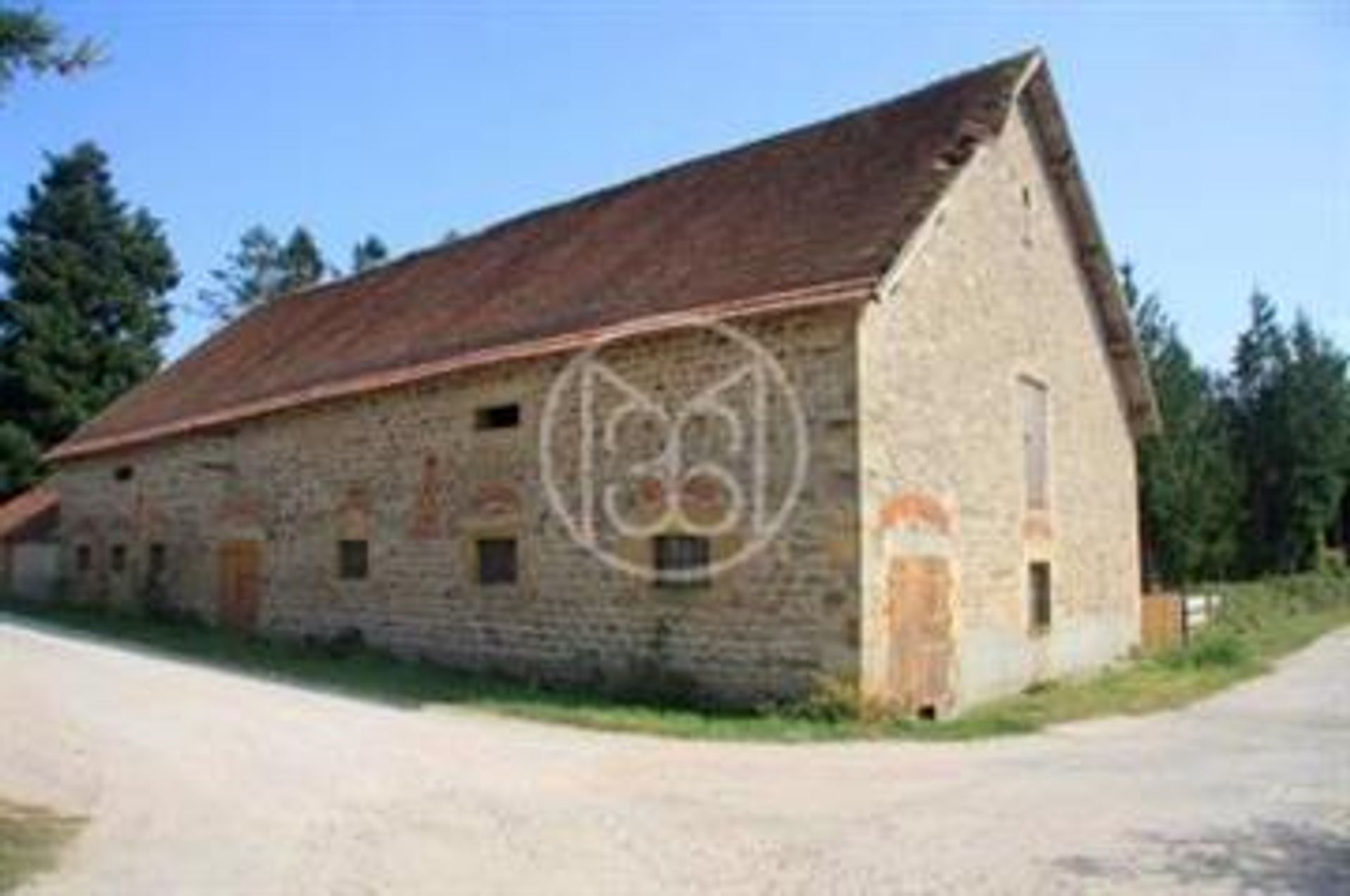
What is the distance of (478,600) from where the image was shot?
1728 cm

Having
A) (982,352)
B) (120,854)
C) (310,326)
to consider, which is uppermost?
(310,326)

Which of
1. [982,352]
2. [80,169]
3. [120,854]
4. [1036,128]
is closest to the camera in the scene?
[120,854]

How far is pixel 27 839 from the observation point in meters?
7.87

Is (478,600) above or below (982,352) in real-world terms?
below

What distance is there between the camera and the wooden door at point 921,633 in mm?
14070

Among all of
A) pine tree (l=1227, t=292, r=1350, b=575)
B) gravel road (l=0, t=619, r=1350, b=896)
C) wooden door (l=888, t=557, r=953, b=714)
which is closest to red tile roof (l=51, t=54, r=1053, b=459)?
wooden door (l=888, t=557, r=953, b=714)

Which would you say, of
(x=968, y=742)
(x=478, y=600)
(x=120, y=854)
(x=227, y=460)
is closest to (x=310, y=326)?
(x=227, y=460)

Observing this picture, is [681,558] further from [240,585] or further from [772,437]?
[240,585]

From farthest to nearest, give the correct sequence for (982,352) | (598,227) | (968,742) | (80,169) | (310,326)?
(80,169) < (310,326) < (598,227) < (982,352) < (968,742)

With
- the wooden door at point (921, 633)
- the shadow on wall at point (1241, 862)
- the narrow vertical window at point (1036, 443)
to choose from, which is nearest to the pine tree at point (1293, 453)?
the narrow vertical window at point (1036, 443)

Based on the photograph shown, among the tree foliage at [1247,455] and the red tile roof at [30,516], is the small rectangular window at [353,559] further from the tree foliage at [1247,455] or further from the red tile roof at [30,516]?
the tree foliage at [1247,455]

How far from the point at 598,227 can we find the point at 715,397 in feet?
23.0

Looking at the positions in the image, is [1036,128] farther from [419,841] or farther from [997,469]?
[419,841]

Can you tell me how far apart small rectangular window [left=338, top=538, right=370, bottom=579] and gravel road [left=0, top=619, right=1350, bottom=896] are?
536cm
